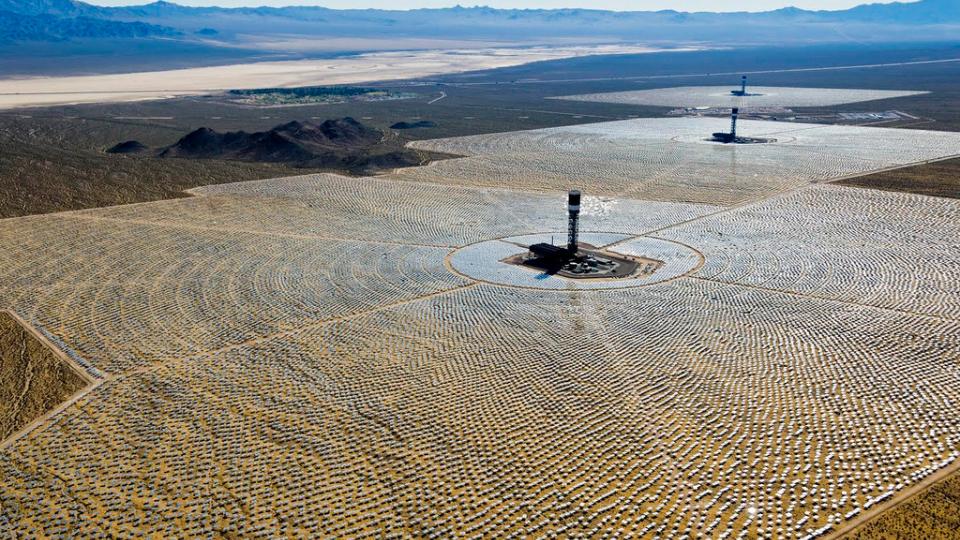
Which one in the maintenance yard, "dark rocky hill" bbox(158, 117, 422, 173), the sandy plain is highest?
the sandy plain

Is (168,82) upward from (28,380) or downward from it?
upward

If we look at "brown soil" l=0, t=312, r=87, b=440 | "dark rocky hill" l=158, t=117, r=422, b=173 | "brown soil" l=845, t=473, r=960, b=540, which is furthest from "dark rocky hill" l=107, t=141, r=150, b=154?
"brown soil" l=845, t=473, r=960, b=540

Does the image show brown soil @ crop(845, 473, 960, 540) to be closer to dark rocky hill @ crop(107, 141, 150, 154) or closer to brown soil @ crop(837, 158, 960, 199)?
brown soil @ crop(837, 158, 960, 199)

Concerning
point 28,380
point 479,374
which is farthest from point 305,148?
point 479,374

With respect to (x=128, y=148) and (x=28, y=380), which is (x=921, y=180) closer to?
(x=28, y=380)

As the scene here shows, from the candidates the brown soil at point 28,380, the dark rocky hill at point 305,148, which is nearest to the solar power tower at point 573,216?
the brown soil at point 28,380
